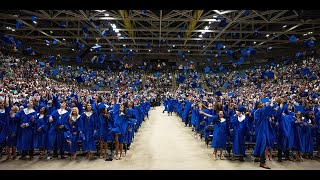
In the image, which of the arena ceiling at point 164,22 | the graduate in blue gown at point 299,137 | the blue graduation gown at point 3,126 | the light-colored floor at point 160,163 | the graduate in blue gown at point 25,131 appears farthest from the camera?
the arena ceiling at point 164,22

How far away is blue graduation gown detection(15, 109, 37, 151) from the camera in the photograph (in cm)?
791

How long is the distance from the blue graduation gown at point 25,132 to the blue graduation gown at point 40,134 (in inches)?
6.1

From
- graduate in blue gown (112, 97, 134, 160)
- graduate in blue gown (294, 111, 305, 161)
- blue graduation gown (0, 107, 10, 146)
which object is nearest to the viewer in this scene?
blue graduation gown (0, 107, 10, 146)

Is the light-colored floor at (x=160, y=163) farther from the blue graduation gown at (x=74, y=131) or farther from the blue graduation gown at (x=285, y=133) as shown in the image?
the blue graduation gown at (x=285, y=133)

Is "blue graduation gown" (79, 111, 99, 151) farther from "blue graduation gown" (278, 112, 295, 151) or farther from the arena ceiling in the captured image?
the arena ceiling

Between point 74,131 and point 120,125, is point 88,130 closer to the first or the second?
point 74,131

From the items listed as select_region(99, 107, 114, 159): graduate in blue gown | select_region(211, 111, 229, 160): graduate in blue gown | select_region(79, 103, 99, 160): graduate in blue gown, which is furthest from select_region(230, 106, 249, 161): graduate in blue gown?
select_region(79, 103, 99, 160): graduate in blue gown

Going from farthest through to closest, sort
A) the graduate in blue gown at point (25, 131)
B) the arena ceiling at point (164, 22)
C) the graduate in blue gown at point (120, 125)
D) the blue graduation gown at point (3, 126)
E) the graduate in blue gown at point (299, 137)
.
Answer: the arena ceiling at point (164, 22) → the graduate in blue gown at point (299, 137) → the graduate in blue gown at point (120, 125) → the graduate in blue gown at point (25, 131) → the blue graduation gown at point (3, 126)

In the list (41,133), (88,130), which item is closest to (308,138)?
(88,130)

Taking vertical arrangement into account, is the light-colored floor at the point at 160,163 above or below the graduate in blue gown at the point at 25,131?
→ below

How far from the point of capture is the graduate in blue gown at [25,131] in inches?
311

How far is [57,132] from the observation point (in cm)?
810

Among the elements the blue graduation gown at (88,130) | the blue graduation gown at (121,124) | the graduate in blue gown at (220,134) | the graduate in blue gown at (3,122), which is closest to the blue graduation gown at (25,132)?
the graduate in blue gown at (3,122)

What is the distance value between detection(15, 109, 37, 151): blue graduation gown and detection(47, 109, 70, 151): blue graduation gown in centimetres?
52
